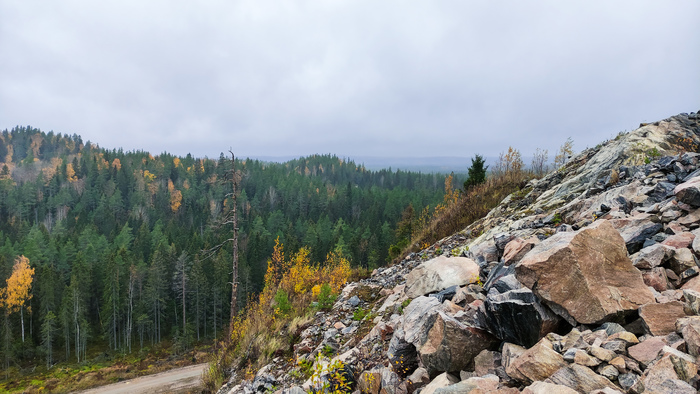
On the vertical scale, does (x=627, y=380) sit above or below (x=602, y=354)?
below

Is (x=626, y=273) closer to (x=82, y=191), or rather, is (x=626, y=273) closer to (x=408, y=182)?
(x=82, y=191)

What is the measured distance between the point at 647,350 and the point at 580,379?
0.64 metres

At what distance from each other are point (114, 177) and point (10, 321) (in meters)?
82.6

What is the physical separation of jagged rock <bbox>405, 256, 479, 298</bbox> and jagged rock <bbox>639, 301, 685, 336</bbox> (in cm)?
265

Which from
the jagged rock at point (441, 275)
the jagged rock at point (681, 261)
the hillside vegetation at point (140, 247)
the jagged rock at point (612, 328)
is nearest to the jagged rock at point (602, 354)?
the jagged rock at point (612, 328)

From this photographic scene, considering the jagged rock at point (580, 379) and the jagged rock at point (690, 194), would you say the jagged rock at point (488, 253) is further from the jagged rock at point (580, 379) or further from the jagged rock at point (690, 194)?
the jagged rock at point (580, 379)

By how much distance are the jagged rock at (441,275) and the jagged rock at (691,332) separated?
2925 millimetres

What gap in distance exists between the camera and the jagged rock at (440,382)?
4.10 metres

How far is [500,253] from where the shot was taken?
21.1ft

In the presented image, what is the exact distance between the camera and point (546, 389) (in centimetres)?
298

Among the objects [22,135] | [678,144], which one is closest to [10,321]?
[678,144]

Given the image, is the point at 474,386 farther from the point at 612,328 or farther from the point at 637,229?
the point at 637,229

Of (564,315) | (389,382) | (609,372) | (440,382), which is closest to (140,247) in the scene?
(389,382)

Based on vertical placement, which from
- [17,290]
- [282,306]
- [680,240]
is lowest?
[17,290]
